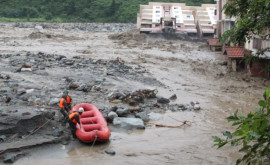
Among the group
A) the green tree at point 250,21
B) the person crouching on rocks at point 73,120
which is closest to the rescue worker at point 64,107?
the person crouching on rocks at point 73,120

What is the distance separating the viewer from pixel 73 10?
1631 inches

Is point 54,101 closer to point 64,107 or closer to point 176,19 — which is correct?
point 64,107

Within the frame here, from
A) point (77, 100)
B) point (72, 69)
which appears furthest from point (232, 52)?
point (77, 100)

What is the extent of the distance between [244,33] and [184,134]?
2.92m

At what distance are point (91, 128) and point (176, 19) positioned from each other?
1788 centimetres

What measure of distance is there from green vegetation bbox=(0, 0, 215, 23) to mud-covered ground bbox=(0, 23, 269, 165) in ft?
74.2

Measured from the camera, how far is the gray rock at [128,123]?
712 centimetres

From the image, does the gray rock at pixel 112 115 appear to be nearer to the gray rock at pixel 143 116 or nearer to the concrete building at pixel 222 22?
the gray rock at pixel 143 116

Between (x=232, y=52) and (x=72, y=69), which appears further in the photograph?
(x=232, y=52)

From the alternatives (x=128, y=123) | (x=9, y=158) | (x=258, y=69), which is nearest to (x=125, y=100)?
(x=128, y=123)

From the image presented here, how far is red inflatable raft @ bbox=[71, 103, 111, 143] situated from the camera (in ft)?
19.6

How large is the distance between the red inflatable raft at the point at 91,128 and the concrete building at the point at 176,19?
15.7 metres

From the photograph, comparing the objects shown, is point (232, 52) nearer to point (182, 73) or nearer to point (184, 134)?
point (182, 73)

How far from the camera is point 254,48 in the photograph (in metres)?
12.1
